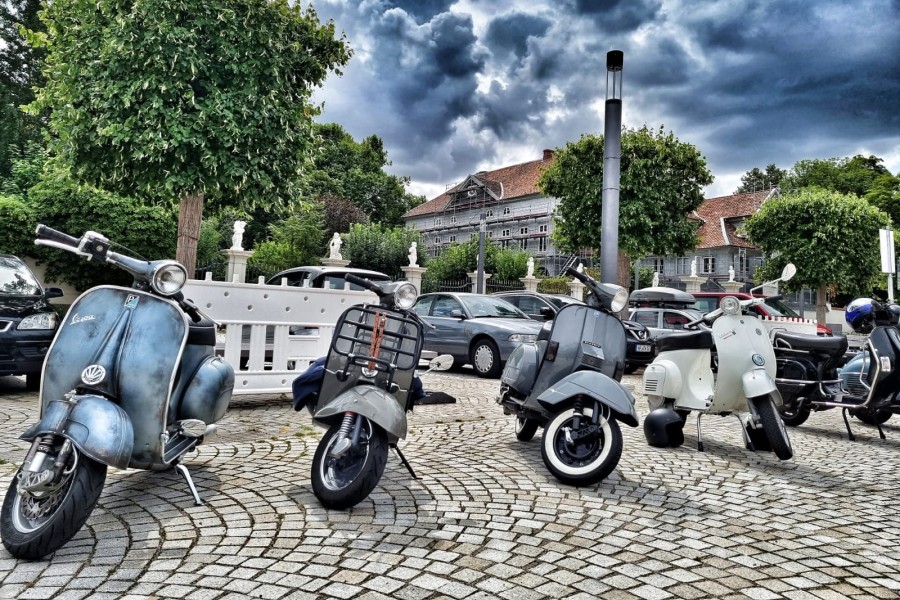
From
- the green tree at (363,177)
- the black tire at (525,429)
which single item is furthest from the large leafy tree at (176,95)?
the green tree at (363,177)

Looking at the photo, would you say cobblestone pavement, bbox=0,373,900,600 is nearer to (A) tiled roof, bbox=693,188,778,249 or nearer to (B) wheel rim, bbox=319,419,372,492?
(B) wheel rim, bbox=319,419,372,492

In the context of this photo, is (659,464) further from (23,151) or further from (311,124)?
(23,151)

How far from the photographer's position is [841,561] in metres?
2.93

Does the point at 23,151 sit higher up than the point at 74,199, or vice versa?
the point at 23,151

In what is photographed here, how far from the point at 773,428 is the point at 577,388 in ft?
5.69

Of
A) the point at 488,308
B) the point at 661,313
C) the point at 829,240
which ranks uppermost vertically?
the point at 829,240

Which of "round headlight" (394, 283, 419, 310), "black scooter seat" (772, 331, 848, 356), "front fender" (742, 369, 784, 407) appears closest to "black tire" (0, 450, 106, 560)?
"round headlight" (394, 283, 419, 310)

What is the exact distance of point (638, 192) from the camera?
71.1 feet

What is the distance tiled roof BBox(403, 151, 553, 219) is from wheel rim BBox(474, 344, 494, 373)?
46.5 m

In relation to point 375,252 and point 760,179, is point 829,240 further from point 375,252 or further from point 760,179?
point 760,179

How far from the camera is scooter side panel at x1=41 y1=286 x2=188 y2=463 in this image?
303 cm

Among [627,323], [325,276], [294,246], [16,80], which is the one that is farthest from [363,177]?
[325,276]

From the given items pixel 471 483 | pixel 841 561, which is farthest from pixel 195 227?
pixel 841 561

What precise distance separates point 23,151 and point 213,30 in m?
20.8
